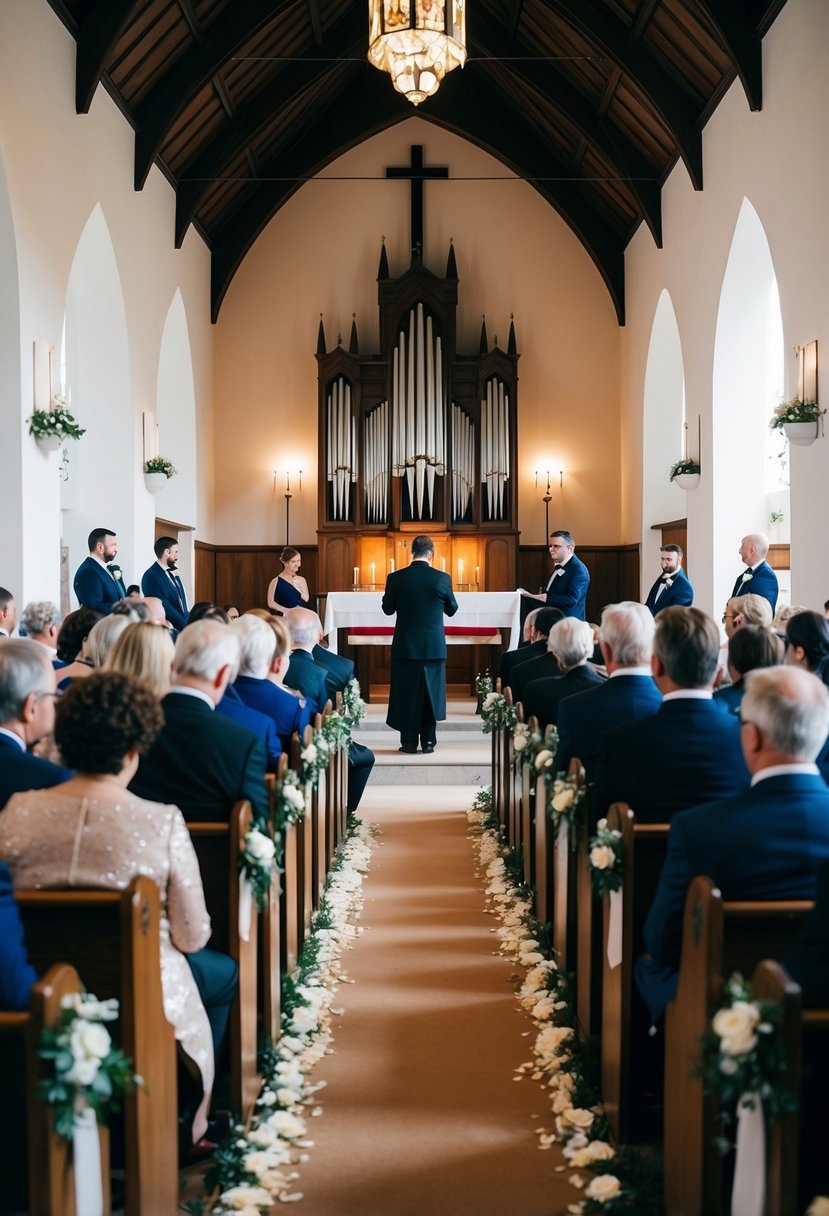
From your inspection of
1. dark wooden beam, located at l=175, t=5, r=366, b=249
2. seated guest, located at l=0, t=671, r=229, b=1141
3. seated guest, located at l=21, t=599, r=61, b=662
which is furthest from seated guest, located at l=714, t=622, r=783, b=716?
dark wooden beam, located at l=175, t=5, r=366, b=249

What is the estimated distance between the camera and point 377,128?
567 inches

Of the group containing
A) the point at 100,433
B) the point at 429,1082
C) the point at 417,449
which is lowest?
the point at 429,1082

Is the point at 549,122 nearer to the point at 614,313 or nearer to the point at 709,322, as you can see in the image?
the point at 614,313

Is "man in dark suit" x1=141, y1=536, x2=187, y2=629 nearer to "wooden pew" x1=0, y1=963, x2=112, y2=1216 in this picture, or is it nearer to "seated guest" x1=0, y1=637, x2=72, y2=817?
"seated guest" x1=0, y1=637, x2=72, y2=817

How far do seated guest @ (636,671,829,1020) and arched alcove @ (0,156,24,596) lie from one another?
6.43 m

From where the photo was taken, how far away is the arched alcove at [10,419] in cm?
802

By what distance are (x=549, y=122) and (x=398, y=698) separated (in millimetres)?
7583

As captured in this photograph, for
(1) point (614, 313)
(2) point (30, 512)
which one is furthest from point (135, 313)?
(1) point (614, 313)

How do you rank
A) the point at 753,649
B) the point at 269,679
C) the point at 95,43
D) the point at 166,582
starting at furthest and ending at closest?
the point at 166,582 < the point at 95,43 < the point at 269,679 < the point at 753,649

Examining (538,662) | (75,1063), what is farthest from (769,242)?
(75,1063)

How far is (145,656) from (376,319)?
39.7 feet

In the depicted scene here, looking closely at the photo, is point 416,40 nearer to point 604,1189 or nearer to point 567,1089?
point 567,1089

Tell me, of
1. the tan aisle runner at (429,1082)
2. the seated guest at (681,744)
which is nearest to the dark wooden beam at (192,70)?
the tan aisle runner at (429,1082)

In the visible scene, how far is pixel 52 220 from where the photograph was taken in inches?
344
